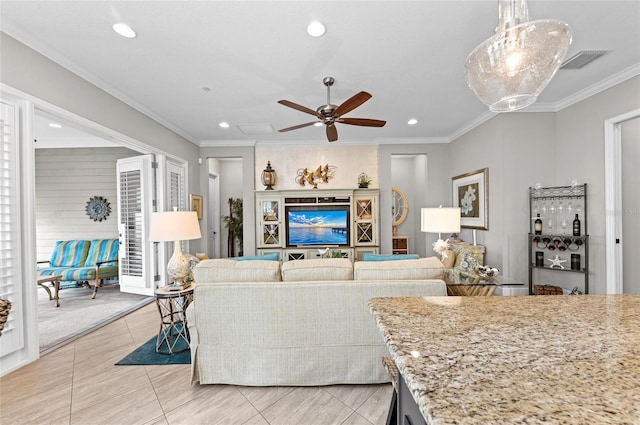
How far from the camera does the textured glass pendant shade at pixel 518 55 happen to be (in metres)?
1.14

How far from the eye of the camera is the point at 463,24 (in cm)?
219

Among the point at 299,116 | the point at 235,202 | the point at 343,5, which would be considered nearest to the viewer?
the point at 343,5

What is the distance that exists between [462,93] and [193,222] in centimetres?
343

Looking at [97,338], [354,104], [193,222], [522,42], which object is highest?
Answer: [354,104]

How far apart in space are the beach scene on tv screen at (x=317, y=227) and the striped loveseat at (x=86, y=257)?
3062 mm

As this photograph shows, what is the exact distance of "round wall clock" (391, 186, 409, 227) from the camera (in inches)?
A: 260

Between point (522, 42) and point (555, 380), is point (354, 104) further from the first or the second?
point (555, 380)

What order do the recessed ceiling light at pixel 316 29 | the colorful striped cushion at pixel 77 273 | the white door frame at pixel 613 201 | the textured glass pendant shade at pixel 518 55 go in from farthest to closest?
the colorful striped cushion at pixel 77 273 → the white door frame at pixel 613 201 → the recessed ceiling light at pixel 316 29 → the textured glass pendant shade at pixel 518 55

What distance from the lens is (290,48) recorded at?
2471mm

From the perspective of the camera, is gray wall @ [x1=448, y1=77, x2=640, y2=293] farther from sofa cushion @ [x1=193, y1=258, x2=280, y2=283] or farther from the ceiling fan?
sofa cushion @ [x1=193, y1=258, x2=280, y2=283]

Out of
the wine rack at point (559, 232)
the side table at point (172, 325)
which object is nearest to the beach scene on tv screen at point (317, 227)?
the side table at point (172, 325)

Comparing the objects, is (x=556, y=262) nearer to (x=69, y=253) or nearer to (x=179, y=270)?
(x=179, y=270)

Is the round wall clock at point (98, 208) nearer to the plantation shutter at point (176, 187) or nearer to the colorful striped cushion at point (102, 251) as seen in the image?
the colorful striped cushion at point (102, 251)

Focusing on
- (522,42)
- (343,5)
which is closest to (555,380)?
(522,42)
